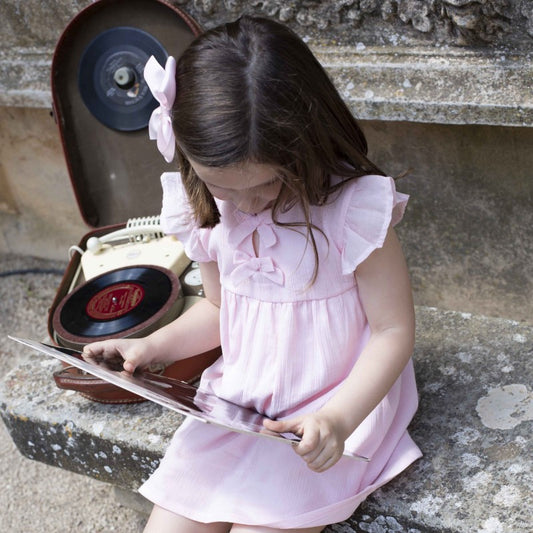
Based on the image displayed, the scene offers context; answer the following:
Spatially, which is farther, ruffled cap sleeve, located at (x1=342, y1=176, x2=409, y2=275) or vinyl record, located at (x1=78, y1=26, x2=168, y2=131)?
vinyl record, located at (x1=78, y1=26, x2=168, y2=131)

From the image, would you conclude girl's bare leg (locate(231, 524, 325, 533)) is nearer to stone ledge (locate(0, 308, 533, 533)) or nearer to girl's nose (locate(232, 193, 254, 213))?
stone ledge (locate(0, 308, 533, 533))

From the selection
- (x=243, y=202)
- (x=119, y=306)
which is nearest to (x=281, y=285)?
(x=243, y=202)

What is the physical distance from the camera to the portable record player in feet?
5.56

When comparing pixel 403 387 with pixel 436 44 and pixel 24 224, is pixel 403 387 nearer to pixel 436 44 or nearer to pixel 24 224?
pixel 436 44

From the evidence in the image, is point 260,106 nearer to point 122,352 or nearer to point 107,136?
point 122,352

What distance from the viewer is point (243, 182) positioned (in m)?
1.16

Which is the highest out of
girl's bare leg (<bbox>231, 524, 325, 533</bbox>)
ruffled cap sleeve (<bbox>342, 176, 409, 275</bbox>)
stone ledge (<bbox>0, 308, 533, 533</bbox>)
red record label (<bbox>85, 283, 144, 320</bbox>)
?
ruffled cap sleeve (<bbox>342, 176, 409, 275</bbox>)

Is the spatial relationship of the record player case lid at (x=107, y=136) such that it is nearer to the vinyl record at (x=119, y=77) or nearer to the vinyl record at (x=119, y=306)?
the vinyl record at (x=119, y=77)

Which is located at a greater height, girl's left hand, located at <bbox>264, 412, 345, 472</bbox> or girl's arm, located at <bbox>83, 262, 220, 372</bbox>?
girl's left hand, located at <bbox>264, 412, 345, 472</bbox>

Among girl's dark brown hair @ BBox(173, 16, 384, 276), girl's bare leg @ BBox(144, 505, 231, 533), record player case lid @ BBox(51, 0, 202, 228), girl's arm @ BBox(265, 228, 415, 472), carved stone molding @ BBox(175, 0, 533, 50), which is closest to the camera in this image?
girl's dark brown hair @ BBox(173, 16, 384, 276)

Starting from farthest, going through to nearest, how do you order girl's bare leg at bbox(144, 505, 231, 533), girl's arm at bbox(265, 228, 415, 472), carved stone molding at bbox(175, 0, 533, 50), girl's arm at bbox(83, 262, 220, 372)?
carved stone molding at bbox(175, 0, 533, 50) < girl's arm at bbox(83, 262, 220, 372) < girl's bare leg at bbox(144, 505, 231, 533) < girl's arm at bbox(265, 228, 415, 472)

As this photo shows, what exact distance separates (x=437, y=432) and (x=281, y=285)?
41 cm

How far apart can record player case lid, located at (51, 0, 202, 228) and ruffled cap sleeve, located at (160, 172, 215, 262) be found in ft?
2.00

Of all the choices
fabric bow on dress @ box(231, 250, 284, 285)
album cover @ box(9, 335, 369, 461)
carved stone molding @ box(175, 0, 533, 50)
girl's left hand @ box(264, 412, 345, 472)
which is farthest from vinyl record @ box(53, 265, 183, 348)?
carved stone molding @ box(175, 0, 533, 50)
